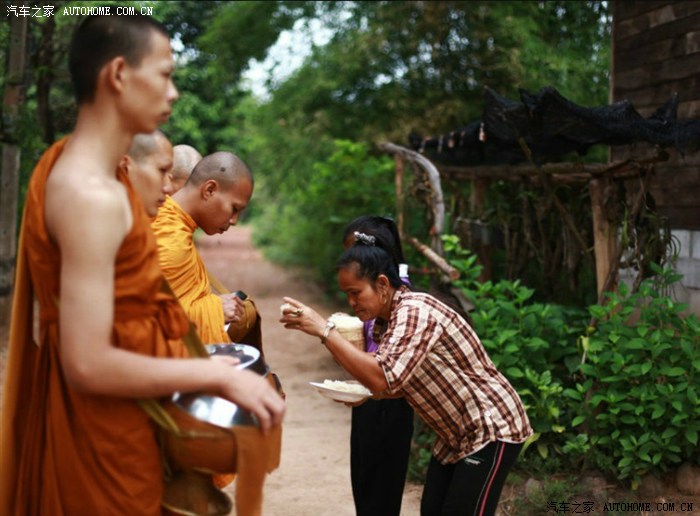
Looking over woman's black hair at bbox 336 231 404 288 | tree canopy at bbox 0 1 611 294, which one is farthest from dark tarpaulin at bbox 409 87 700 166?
tree canopy at bbox 0 1 611 294

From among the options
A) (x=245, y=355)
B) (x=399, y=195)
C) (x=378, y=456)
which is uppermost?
(x=399, y=195)

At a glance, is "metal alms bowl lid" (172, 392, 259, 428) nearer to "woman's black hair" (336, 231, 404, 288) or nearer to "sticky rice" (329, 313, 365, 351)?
"woman's black hair" (336, 231, 404, 288)

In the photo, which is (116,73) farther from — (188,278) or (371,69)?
(371,69)

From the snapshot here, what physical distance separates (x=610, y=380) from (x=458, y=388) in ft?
6.49

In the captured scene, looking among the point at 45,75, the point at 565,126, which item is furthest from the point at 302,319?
the point at 45,75

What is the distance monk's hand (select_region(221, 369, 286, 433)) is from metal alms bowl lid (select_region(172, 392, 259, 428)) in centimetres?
5

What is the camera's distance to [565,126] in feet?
16.9

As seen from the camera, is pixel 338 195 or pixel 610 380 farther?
pixel 338 195

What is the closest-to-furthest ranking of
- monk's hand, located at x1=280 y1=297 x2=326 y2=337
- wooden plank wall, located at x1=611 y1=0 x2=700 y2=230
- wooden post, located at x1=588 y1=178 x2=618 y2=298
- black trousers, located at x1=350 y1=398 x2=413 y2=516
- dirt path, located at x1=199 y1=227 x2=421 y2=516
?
monk's hand, located at x1=280 y1=297 x2=326 y2=337 → black trousers, located at x1=350 y1=398 x2=413 y2=516 → dirt path, located at x1=199 y1=227 x2=421 y2=516 → wooden post, located at x1=588 y1=178 x2=618 y2=298 → wooden plank wall, located at x1=611 y1=0 x2=700 y2=230

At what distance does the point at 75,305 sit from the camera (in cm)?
154

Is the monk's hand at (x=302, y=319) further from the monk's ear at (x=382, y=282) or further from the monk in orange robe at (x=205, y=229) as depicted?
the monk's ear at (x=382, y=282)

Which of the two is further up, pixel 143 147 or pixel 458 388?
pixel 143 147

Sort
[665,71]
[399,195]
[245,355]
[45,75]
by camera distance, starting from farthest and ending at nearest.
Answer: [45,75] → [399,195] → [665,71] → [245,355]

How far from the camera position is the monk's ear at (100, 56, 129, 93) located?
5.41ft
